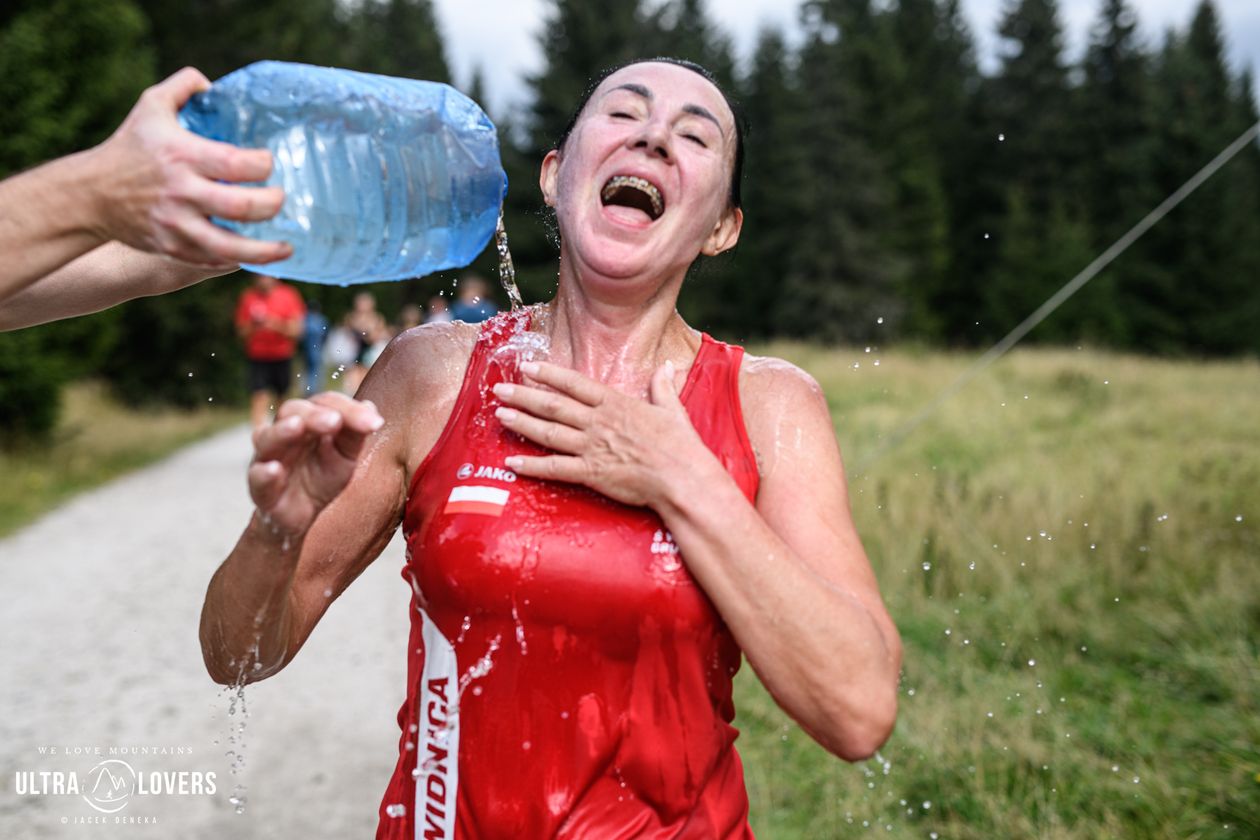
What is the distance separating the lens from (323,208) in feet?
5.74

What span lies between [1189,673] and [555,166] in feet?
13.1

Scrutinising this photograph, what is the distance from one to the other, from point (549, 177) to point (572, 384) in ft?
2.18

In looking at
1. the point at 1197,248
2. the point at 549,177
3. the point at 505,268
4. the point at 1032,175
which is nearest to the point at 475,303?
the point at 505,268

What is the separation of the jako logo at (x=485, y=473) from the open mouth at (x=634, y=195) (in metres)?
0.54

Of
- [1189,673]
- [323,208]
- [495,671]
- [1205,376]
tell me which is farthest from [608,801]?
[1205,376]

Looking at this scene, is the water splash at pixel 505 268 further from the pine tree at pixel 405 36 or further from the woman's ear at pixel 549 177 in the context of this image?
the pine tree at pixel 405 36

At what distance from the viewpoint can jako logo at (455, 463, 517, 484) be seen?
1729 mm

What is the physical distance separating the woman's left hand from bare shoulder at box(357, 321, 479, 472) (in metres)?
0.19

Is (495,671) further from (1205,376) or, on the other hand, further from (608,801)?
(1205,376)

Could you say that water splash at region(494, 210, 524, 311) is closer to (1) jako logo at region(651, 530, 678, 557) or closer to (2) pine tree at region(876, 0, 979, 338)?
(1) jako logo at region(651, 530, 678, 557)

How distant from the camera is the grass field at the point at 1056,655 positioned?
3652 mm

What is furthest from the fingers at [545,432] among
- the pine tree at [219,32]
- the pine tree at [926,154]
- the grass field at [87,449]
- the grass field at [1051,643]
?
the pine tree at [926,154]

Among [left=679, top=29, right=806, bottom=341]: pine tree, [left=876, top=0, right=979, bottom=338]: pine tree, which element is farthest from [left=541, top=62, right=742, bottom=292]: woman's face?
[left=876, top=0, right=979, bottom=338]: pine tree

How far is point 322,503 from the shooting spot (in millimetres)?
1533
